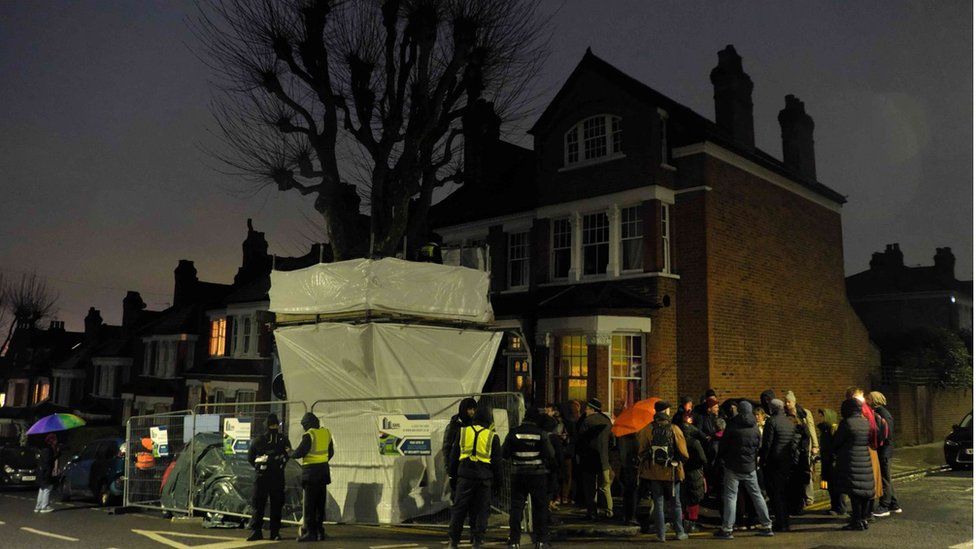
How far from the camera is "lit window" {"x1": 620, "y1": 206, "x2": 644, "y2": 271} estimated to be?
59.4 ft

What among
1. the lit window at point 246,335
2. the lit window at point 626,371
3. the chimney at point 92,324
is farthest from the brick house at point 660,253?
the chimney at point 92,324

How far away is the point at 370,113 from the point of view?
16391 millimetres

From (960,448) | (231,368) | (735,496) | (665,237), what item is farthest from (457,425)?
(231,368)

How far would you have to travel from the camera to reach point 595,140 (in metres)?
19.2

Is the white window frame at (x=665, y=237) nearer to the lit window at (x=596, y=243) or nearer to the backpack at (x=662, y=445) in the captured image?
the lit window at (x=596, y=243)

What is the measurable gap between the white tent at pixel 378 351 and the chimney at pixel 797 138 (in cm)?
1253

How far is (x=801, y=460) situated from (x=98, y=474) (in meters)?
13.3

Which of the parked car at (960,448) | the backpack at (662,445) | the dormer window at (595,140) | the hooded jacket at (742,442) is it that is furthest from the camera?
the dormer window at (595,140)

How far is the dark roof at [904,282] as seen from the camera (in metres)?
33.7

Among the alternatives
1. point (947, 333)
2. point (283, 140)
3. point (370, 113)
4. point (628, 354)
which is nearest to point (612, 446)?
point (628, 354)

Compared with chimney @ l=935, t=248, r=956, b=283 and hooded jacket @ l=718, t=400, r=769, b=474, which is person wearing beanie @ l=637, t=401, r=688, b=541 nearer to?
hooded jacket @ l=718, t=400, r=769, b=474

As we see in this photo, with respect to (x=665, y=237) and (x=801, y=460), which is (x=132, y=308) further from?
(x=801, y=460)

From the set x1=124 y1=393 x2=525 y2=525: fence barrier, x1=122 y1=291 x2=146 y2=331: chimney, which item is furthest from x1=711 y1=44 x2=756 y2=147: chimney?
x1=122 y1=291 x2=146 y2=331: chimney

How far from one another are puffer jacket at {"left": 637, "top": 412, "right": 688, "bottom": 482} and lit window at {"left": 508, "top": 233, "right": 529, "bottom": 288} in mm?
11354
